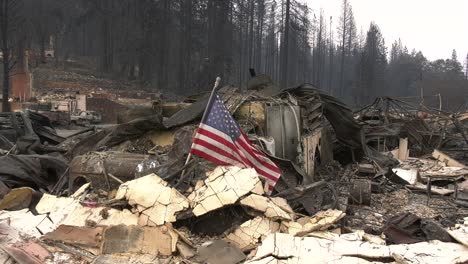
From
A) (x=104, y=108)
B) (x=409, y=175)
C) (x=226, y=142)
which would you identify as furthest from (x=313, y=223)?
(x=104, y=108)

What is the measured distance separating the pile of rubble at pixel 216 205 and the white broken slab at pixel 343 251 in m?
0.01

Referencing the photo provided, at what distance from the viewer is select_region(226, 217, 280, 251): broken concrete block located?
19.2ft

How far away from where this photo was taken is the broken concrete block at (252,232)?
586 centimetres

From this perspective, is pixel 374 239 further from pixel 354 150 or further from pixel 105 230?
pixel 354 150

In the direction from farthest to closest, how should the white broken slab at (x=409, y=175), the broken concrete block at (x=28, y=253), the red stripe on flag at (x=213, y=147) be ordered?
1. the white broken slab at (x=409, y=175)
2. the red stripe on flag at (x=213, y=147)
3. the broken concrete block at (x=28, y=253)

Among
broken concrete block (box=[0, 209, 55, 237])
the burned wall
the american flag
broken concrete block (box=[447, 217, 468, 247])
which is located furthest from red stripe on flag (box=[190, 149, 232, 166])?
the burned wall

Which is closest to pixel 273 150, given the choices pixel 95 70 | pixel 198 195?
pixel 198 195

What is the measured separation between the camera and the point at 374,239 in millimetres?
5926

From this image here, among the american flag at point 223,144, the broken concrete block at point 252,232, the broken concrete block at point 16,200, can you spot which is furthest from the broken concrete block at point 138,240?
the broken concrete block at point 16,200

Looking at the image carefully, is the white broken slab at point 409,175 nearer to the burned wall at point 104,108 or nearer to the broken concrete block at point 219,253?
the broken concrete block at point 219,253

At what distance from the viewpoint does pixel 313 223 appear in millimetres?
6230

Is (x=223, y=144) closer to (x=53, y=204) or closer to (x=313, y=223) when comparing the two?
(x=313, y=223)

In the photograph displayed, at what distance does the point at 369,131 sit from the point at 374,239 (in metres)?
10.9

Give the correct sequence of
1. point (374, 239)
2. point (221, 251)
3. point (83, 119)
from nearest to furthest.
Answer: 1. point (221, 251)
2. point (374, 239)
3. point (83, 119)
